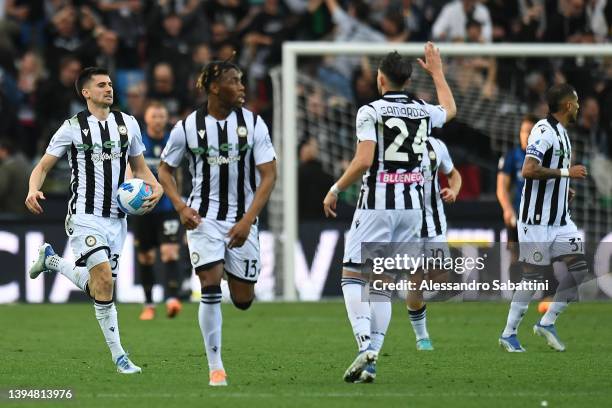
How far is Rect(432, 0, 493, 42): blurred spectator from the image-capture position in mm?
19875

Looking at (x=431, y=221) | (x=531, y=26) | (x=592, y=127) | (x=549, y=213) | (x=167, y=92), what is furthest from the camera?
(x=531, y=26)

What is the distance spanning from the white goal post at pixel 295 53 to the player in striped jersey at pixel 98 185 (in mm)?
7478

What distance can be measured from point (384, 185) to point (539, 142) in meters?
2.40

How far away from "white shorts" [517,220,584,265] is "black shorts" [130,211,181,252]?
5.14m

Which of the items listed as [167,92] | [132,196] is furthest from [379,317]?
[167,92]

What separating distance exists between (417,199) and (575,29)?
11.8 m

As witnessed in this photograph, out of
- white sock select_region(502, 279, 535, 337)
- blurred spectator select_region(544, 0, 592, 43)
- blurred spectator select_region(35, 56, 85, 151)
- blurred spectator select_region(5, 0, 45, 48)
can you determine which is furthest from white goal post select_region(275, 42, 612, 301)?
white sock select_region(502, 279, 535, 337)

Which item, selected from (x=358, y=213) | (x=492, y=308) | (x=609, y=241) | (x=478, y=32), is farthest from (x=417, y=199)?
(x=478, y=32)

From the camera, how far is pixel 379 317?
8844 millimetres

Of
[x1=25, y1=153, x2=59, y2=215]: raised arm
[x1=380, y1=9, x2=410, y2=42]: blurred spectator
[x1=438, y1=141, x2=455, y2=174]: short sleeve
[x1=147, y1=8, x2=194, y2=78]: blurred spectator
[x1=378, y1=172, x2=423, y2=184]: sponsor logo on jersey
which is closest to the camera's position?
[x1=378, y1=172, x2=423, y2=184]: sponsor logo on jersey

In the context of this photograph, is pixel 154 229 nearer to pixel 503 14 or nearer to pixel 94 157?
pixel 94 157

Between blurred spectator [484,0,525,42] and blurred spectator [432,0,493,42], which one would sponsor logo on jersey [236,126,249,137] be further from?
blurred spectator [484,0,525,42]

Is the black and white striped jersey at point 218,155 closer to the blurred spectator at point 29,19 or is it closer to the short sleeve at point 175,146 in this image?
the short sleeve at point 175,146

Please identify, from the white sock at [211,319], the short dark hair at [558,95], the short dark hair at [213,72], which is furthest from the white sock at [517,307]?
the short dark hair at [213,72]
